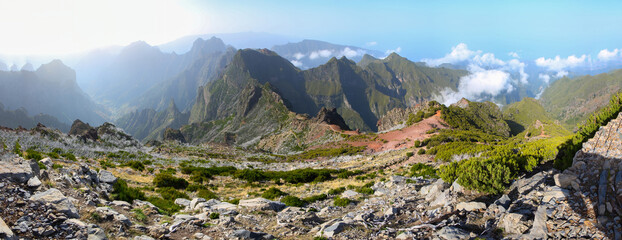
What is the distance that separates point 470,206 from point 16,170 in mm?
20710

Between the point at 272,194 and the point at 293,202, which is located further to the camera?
the point at 272,194

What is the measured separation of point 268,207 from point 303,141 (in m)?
96.2

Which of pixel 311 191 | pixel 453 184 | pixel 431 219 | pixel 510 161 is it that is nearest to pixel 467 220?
pixel 431 219

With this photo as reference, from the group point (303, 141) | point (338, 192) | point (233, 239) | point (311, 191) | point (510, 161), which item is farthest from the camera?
point (303, 141)

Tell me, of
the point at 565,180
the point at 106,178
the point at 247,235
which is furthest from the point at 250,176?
the point at 565,180

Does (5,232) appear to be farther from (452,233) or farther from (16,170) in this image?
(452,233)

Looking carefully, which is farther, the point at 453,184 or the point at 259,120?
the point at 259,120

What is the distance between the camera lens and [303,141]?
114 meters

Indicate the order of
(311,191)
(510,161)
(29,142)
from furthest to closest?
(29,142) < (311,191) < (510,161)

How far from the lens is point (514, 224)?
410 inches

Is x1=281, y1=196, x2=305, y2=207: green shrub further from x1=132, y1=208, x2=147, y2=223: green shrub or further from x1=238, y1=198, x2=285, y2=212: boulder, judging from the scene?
x1=132, y1=208, x2=147, y2=223: green shrub

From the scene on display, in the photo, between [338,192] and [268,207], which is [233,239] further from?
[338,192]

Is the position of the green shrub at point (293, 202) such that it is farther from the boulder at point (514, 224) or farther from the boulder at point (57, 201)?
the boulder at point (514, 224)

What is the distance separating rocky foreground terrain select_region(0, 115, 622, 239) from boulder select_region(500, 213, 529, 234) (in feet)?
0.11
